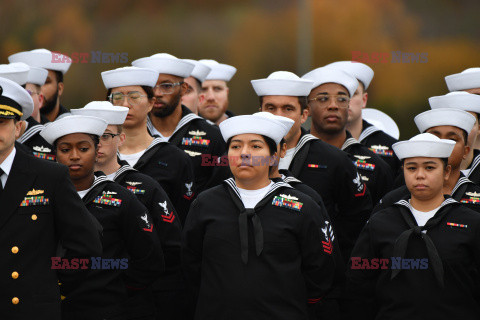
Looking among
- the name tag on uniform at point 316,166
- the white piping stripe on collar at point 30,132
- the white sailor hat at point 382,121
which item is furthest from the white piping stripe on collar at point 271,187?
the white sailor hat at point 382,121

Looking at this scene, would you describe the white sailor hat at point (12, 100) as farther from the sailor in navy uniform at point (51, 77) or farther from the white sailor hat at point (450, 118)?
the sailor in navy uniform at point (51, 77)

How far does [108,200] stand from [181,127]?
1792mm

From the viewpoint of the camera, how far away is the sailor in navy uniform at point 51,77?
308 inches

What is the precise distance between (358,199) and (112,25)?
644 centimetres

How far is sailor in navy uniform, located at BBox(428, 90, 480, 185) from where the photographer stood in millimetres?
6340

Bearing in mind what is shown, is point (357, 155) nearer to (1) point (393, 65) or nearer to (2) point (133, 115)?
(2) point (133, 115)

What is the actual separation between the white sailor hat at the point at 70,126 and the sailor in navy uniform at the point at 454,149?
1852 millimetres

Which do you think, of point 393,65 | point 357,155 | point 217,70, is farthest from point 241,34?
point 357,155

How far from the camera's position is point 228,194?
5371 mm

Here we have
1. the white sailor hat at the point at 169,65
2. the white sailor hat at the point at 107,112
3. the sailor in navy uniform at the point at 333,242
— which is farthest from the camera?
the white sailor hat at the point at 169,65

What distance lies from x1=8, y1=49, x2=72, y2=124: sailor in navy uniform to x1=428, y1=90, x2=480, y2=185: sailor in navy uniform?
306cm

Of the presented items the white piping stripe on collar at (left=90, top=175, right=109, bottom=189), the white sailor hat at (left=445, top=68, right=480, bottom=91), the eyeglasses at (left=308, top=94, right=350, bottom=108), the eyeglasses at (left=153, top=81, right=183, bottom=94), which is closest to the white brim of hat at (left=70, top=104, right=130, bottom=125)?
the white piping stripe on collar at (left=90, top=175, right=109, bottom=189)

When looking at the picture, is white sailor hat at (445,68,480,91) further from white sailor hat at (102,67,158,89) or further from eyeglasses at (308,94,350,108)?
white sailor hat at (102,67,158,89)

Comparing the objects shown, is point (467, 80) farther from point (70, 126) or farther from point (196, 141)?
point (70, 126)
